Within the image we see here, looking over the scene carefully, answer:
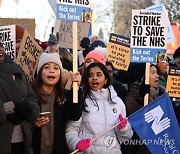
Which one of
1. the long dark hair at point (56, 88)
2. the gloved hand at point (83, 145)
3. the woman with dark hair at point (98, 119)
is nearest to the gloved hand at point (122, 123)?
the woman with dark hair at point (98, 119)

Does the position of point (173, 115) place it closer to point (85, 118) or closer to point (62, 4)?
point (85, 118)

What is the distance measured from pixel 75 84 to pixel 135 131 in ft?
3.46

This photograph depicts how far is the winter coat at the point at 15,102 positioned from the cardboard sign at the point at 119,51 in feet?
12.5

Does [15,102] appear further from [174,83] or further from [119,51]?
[119,51]

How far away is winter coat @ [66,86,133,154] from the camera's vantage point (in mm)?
5430

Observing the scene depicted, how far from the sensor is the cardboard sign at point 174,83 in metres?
6.91

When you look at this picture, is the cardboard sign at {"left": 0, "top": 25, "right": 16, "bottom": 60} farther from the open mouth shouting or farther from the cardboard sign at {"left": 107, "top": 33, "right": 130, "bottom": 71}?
the cardboard sign at {"left": 107, "top": 33, "right": 130, "bottom": 71}

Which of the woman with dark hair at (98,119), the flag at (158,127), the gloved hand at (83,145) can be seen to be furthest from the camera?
the flag at (158,127)

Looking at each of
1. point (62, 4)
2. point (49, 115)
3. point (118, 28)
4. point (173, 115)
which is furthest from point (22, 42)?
point (118, 28)

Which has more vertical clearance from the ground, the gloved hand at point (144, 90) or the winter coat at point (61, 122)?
the gloved hand at point (144, 90)

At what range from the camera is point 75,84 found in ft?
17.7

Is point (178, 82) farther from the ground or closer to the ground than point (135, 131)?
farther from the ground

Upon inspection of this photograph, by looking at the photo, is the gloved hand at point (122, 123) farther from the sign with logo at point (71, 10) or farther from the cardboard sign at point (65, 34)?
the cardboard sign at point (65, 34)

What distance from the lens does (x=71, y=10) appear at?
5.75 metres
